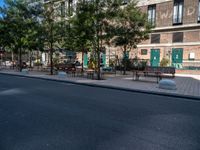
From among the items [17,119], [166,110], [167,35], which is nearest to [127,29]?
[167,35]

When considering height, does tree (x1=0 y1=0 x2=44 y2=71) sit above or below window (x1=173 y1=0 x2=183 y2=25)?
below

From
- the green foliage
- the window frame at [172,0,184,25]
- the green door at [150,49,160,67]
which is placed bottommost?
the green foliage

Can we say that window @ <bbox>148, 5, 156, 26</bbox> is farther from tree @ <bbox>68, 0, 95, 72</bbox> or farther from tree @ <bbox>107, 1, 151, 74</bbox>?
tree @ <bbox>68, 0, 95, 72</bbox>

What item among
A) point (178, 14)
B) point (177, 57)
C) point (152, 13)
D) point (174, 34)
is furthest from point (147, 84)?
point (152, 13)

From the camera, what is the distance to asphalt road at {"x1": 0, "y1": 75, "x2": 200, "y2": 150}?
13.3 feet

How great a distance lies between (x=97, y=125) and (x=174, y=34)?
2463 cm

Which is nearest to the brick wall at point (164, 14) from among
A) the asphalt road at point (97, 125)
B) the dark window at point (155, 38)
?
the dark window at point (155, 38)

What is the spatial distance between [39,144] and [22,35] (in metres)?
21.3

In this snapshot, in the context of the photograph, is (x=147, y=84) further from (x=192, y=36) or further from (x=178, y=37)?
(x=178, y=37)

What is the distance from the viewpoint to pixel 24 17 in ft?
74.4

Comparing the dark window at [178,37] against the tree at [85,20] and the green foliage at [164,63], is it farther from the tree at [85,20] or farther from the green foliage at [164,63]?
the tree at [85,20]

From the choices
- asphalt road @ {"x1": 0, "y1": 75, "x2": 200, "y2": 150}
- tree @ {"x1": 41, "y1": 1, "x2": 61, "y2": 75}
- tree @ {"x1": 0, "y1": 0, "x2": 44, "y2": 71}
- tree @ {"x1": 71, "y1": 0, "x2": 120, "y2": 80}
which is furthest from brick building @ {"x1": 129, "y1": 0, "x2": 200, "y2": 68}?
asphalt road @ {"x1": 0, "y1": 75, "x2": 200, "y2": 150}

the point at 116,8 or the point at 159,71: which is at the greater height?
the point at 116,8

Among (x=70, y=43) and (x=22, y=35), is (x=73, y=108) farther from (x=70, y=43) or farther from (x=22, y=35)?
(x=22, y=35)
